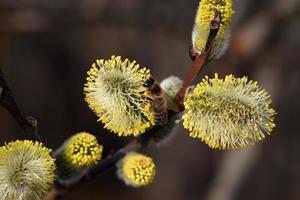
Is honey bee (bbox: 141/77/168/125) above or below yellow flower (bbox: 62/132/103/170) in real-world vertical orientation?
above

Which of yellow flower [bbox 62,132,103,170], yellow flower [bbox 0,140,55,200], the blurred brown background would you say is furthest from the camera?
the blurred brown background

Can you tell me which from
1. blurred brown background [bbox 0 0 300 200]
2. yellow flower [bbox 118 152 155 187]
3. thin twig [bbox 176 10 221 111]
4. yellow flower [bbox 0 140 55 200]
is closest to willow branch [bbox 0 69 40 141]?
yellow flower [bbox 0 140 55 200]

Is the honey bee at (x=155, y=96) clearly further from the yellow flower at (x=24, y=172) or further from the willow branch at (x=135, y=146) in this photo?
the yellow flower at (x=24, y=172)

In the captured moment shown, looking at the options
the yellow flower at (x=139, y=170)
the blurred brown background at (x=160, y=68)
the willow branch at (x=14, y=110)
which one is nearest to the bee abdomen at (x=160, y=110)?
the yellow flower at (x=139, y=170)

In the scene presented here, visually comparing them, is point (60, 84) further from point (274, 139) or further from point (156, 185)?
point (274, 139)

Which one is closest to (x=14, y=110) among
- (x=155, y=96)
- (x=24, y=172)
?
(x=24, y=172)

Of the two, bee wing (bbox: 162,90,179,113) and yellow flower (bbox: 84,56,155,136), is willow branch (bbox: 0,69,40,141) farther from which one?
bee wing (bbox: 162,90,179,113)
